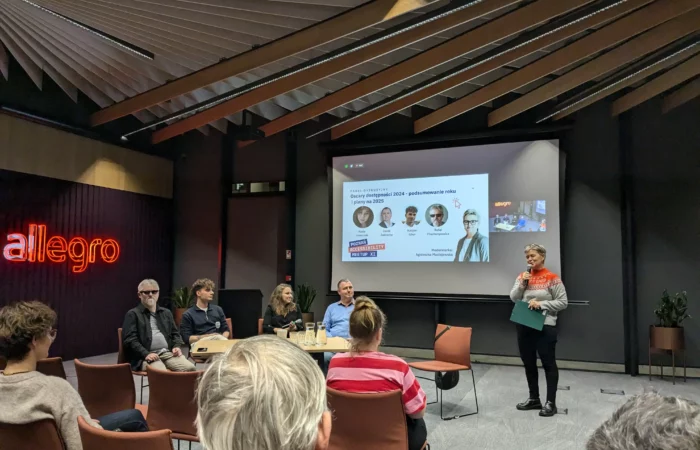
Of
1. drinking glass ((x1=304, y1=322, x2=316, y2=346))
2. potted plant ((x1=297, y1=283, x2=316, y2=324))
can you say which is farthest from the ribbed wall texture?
drinking glass ((x1=304, y1=322, x2=316, y2=346))

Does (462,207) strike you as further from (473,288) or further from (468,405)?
(468,405)

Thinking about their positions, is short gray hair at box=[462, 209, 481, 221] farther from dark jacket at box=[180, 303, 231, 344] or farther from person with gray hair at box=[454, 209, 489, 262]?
dark jacket at box=[180, 303, 231, 344]

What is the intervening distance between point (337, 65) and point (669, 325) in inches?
191

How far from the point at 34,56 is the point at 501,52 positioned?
530 cm

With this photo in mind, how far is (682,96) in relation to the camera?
19.9 feet

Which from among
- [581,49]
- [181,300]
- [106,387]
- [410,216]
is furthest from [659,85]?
[181,300]

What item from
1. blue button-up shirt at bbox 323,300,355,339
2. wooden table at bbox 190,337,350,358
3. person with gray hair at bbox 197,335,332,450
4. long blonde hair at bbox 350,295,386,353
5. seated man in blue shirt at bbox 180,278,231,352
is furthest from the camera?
blue button-up shirt at bbox 323,300,355,339

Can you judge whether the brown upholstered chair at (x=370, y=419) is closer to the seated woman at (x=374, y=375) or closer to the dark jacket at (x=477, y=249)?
the seated woman at (x=374, y=375)

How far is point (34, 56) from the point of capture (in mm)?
5934

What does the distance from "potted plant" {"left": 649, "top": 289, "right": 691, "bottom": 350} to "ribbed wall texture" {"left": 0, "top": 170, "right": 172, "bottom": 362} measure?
7461 mm

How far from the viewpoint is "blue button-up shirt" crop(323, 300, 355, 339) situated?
17.0 feet

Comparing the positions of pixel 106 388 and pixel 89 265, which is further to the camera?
pixel 89 265

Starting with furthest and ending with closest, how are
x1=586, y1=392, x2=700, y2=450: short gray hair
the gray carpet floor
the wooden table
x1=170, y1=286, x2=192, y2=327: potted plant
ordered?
x1=170, y1=286, x2=192, y2=327: potted plant → the wooden table → the gray carpet floor → x1=586, y1=392, x2=700, y2=450: short gray hair

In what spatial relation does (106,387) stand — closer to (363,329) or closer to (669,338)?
(363,329)
